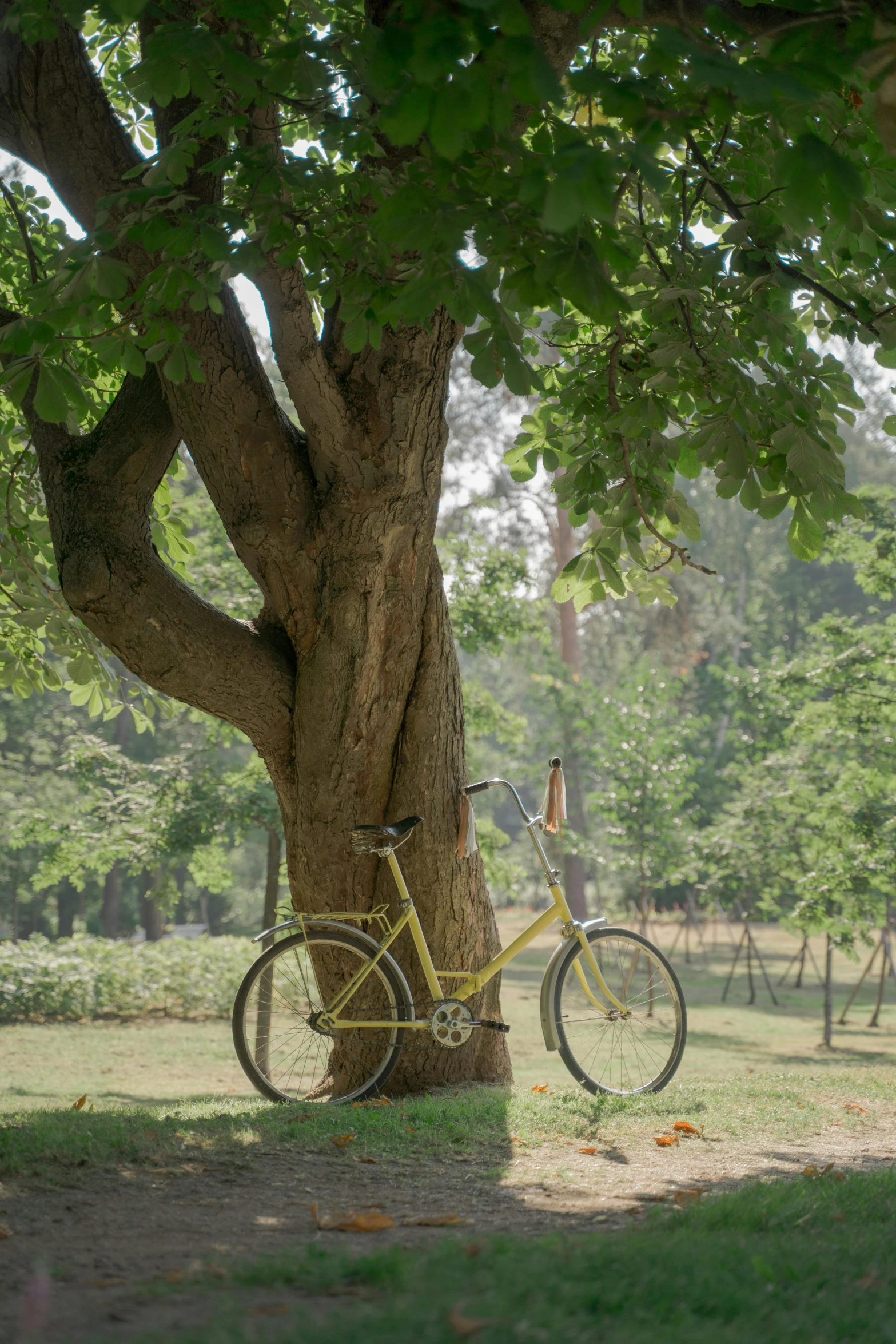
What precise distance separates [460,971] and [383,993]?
1.22 feet

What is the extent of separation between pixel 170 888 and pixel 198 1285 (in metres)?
9.03

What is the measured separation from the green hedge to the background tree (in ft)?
27.1

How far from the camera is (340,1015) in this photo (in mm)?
4188

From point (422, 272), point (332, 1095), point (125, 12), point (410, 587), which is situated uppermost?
point (125, 12)

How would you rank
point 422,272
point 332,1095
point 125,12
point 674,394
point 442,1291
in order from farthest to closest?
point 332,1095, point 674,394, point 422,272, point 125,12, point 442,1291

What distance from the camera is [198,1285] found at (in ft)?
6.44

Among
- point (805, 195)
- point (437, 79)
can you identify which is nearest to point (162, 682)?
point (437, 79)

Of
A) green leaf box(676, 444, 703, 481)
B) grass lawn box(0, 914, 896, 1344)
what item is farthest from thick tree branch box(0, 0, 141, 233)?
grass lawn box(0, 914, 896, 1344)

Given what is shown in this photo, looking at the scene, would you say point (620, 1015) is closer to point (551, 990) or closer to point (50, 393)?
point (551, 990)

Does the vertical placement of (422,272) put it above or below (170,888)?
above

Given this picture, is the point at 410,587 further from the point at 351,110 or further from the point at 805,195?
the point at 805,195

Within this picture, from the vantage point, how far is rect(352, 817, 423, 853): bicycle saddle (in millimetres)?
4098

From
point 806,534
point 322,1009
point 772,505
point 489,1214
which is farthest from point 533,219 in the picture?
point 322,1009

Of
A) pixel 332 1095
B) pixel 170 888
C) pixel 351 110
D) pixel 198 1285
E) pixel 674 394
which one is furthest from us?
pixel 170 888
